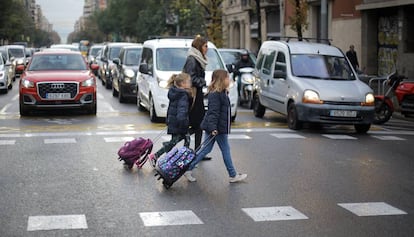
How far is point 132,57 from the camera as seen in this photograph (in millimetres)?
23547

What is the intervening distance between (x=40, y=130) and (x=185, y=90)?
235 inches

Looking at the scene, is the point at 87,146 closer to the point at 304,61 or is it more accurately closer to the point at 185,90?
the point at 185,90

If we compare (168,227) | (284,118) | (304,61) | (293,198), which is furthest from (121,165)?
(284,118)

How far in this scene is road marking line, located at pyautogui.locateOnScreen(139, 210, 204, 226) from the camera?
6871 mm

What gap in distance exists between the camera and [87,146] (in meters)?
12.2

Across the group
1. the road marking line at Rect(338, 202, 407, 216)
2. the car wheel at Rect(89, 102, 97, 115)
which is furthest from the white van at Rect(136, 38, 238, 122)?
the road marking line at Rect(338, 202, 407, 216)

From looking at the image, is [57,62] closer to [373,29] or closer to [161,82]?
[161,82]

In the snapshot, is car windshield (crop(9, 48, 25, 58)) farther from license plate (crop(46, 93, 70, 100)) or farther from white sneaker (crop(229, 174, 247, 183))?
white sneaker (crop(229, 174, 247, 183))

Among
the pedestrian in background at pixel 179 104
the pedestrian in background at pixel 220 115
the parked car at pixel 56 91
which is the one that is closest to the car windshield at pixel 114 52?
the parked car at pixel 56 91

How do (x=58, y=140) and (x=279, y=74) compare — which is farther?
(x=279, y=74)

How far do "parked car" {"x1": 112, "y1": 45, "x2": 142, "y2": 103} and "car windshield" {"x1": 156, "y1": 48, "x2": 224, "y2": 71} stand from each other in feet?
14.6

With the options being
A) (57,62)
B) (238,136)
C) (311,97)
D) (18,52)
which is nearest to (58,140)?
(238,136)

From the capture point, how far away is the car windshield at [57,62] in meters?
18.5

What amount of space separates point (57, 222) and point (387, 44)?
2794 cm
